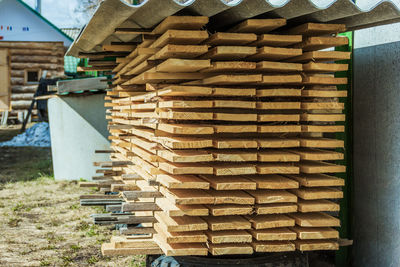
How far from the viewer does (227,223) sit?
357 cm

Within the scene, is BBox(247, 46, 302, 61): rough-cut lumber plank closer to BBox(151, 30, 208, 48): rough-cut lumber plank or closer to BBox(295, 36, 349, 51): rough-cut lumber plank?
BBox(295, 36, 349, 51): rough-cut lumber plank

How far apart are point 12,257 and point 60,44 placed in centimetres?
1539

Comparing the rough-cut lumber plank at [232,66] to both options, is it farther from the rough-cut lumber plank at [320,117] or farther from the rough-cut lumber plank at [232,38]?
the rough-cut lumber plank at [320,117]

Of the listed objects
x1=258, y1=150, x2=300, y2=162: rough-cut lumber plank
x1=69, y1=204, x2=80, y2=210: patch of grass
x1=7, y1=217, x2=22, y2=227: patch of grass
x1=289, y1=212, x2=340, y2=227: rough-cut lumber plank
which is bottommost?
x1=7, y1=217, x2=22, y2=227: patch of grass

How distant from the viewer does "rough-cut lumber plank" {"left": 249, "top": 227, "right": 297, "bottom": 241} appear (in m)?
3.58

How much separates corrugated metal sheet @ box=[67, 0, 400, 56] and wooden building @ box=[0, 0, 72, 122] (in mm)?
15905

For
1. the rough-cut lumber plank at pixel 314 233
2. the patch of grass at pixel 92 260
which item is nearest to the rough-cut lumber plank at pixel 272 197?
the rough-cut lumber plank at pixel 314 233

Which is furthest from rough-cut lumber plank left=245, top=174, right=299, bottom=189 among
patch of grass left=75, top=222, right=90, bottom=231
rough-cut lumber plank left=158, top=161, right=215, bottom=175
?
patch of grass left=75, top=222, right=90, bottom=231

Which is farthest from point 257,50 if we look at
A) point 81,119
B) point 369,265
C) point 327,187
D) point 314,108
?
point 81,119

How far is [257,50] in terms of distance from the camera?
3.70 metres

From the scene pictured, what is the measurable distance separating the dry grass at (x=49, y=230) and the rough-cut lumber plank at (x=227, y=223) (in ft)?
6.33

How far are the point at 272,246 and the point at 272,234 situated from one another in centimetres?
10

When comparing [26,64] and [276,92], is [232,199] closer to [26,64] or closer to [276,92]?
[276,92]

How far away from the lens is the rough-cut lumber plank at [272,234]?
3578 millimetres
